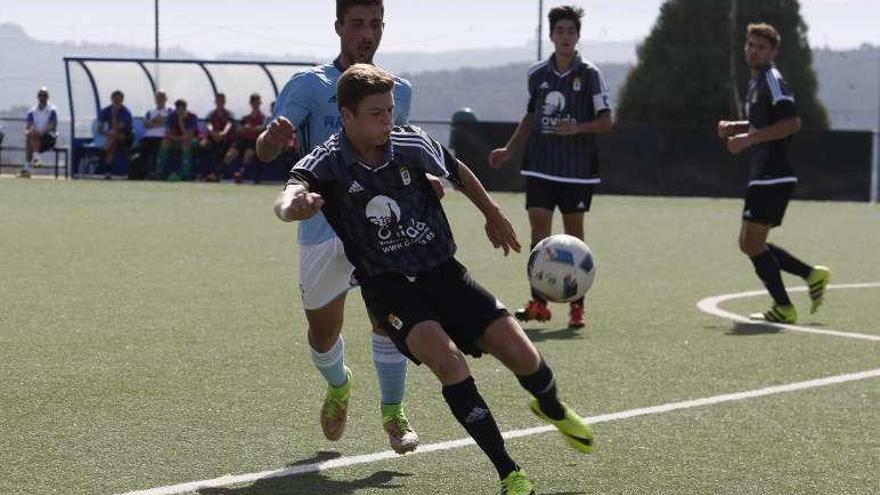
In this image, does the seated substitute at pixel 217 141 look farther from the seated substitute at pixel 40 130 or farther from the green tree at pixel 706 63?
the green tree at pixel 706 63

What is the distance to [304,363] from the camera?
925cm

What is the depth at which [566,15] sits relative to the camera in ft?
38.1

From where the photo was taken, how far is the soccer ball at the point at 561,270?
7.31 m

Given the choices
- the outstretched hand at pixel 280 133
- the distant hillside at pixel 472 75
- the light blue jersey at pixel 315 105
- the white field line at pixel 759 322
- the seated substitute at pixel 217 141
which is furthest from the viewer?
the distant hillside at pixel 472 75

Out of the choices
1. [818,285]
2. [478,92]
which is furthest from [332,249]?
[478,92]

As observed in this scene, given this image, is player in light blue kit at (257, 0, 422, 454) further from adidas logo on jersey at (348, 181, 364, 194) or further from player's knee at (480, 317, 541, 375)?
player's knee at (480, 317, 541, 375)

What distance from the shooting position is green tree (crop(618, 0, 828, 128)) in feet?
149

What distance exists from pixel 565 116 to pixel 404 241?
5.97 m

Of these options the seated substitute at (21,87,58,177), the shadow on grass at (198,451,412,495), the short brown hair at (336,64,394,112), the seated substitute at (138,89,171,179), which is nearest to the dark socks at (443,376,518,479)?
the shadow on grass at (198,451,412,495)

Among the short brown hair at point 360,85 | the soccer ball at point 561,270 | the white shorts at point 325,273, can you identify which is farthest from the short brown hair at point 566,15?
the short brown hair at point 360,85

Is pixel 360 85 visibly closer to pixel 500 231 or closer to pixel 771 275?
pixel 500 231

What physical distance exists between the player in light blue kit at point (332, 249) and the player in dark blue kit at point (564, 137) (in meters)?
4.63

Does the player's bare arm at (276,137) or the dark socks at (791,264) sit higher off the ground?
the player's bare arm at (276,137)

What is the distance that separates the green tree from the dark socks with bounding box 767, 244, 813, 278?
109ft
